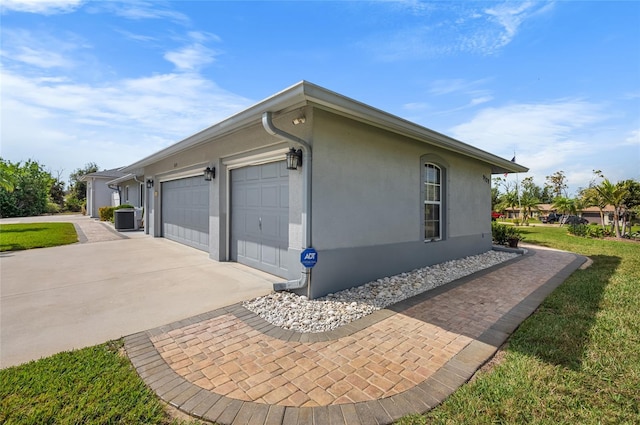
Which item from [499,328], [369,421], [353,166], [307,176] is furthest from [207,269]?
[499,328]

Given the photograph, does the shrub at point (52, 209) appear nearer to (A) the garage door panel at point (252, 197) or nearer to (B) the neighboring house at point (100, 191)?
(B) the neighboring house at point (100, 191)

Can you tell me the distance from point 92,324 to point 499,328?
5.47 m

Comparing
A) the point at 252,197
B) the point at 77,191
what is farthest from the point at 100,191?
the point at 252,197

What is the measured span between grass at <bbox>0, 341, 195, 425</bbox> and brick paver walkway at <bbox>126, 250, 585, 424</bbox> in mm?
146

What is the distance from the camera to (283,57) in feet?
23.6

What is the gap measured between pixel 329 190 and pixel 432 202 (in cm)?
396

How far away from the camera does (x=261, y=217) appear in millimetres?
5965

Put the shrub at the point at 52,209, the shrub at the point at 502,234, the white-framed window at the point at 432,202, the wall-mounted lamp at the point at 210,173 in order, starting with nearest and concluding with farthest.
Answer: the wall-mounted lamp at the point at 210,173, the white-framed window at the point at 432,202, the shrub at the point at 502,234, the shrub at the point at 52,209

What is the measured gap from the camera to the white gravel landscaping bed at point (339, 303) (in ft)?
12.5

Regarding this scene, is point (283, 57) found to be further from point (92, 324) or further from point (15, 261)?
point (15, 261)

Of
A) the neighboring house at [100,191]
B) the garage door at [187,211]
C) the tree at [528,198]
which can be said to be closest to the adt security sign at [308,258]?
the garage door at [187,211]

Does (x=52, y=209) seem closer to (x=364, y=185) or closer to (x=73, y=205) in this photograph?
(x=73, y=205)

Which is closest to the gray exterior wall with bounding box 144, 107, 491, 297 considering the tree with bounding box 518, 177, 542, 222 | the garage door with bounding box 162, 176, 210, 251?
the garage door with bounding box 162, 176, 210, 251

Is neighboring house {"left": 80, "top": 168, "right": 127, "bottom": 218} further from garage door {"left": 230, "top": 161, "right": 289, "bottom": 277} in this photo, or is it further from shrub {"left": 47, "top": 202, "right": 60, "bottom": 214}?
garage door {"left": 230, "top": 161, "right": 289, "bottom": 277}
